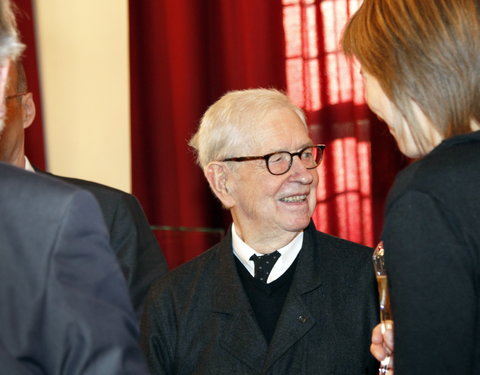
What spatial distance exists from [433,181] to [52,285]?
0.62 m

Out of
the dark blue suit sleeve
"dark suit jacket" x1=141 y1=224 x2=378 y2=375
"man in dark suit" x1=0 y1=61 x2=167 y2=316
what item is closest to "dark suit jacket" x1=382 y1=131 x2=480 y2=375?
the dark blue suit sleeve

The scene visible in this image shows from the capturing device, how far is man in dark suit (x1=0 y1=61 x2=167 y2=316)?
105 inches

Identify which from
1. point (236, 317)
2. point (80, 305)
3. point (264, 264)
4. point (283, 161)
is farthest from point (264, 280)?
point (80, 305)

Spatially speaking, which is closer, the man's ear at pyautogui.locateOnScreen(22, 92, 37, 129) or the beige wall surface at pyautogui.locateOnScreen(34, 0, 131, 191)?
the man's ear at pyautogui.locateOnScreen(22, 92, 37, 129)

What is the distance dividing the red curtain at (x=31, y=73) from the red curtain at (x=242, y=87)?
0.62m

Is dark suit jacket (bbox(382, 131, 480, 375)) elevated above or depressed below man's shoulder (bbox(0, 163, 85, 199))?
below

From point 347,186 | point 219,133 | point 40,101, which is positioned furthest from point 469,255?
point 40,101

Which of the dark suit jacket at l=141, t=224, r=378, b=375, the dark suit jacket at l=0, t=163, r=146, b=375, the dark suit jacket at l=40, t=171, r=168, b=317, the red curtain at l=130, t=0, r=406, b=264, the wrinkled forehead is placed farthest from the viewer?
the red curtain at l=130, t=0, r=406, b=264

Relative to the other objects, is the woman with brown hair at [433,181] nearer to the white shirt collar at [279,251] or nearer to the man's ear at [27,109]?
the white shirt collar at [279,251]

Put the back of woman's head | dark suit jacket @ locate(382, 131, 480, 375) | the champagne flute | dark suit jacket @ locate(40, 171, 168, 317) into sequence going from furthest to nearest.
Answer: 1. dark suit jacket @ locate(40, 171, 168, 317)
2. the champagne flute
3. the back of woman's head
4. dark suit jacket @ locate(382, 131, 480, 375)

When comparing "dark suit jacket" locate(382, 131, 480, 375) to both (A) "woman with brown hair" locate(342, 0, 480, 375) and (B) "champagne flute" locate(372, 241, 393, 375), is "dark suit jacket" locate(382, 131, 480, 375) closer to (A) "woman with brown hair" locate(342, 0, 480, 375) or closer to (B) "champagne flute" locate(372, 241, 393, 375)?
(A) "woman with brown hair" locate(342, 0, 480, 375)

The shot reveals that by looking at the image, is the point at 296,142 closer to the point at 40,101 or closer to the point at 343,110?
the point at 343,110

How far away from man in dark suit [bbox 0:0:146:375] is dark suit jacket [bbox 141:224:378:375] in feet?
3.90

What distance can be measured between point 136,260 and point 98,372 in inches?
65.7
